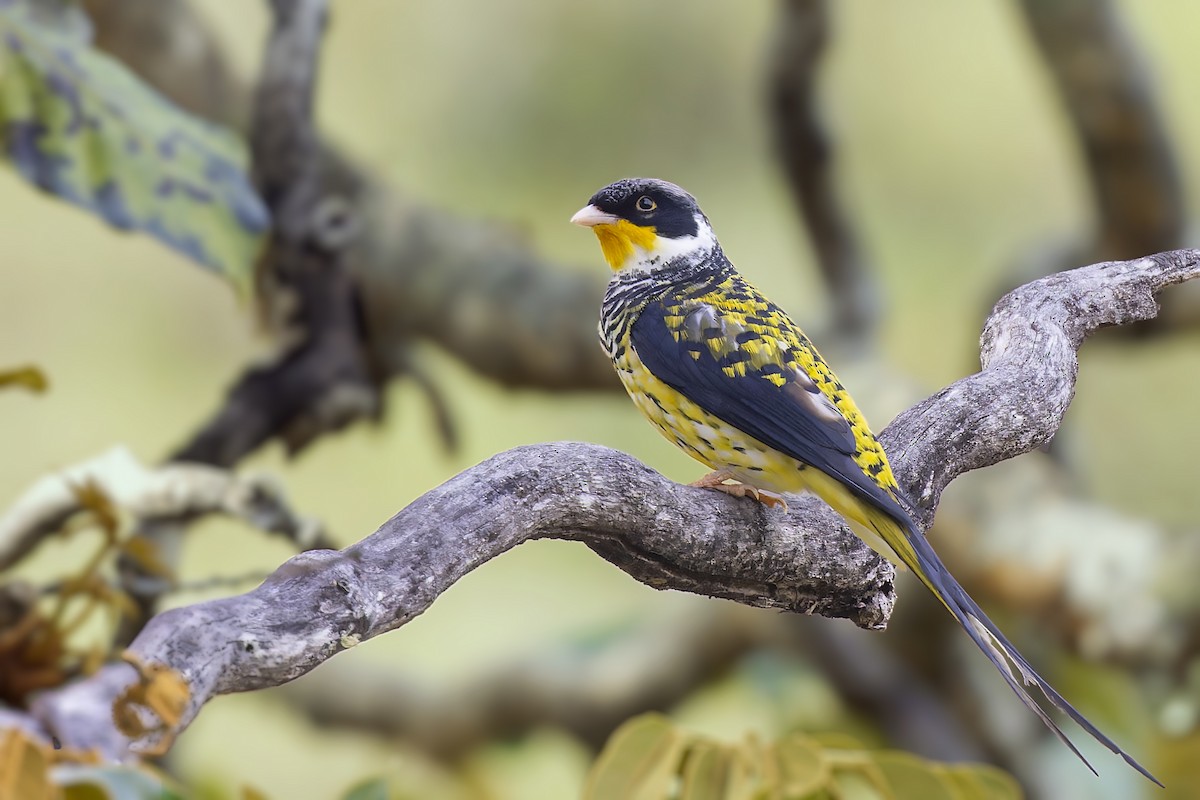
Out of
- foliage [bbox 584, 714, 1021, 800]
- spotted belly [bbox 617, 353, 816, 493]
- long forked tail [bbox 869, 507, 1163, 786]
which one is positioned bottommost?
foliage [bbox 584, 714, 1021, 800]

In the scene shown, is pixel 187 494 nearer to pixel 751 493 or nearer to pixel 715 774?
pixel 715 774

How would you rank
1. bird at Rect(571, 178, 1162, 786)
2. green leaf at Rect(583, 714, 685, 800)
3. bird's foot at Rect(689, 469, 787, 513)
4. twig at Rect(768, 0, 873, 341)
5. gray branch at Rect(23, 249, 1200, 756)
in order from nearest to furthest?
gray branch at Rect(23, 249, 1200, 756) → bird at Rect(571, 178, 1162, 786) → bird's foot at Rect(689, 469, 787, 513) → green leaf at Rect(583, 714, 685, 800) → twig at Rect(768, 0, 873, 341)

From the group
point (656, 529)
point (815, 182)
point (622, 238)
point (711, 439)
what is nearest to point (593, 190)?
point (815, 182)

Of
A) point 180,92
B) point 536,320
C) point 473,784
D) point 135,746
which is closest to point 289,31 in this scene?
point 180,92

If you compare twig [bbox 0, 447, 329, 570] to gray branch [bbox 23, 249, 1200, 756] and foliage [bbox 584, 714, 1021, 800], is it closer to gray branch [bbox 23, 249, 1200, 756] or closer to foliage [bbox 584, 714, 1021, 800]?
gray branch [bbox 23, 249, 1200, 756]

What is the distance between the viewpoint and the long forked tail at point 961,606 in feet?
2.74

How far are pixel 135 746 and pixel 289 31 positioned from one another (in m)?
2.20

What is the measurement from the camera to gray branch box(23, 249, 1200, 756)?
2.08ft

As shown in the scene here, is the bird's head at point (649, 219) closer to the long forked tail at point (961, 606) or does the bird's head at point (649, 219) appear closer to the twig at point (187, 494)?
the long forked tail at point (961, 606)

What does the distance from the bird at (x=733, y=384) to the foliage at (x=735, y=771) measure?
472 millimetres

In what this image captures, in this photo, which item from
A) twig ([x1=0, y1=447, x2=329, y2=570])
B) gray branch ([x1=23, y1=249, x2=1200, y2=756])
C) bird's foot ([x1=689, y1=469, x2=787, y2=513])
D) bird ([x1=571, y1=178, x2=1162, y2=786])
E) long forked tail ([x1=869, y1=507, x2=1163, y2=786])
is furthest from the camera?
twig ([x1=0, y1=447, x2=329, y2=570])

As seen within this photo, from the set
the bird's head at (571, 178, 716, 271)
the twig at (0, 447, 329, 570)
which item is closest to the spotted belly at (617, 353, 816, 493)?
the bird's head at (571, 178, 716, 271)

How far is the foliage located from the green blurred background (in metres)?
1.22

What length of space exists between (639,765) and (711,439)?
23.5 inches
